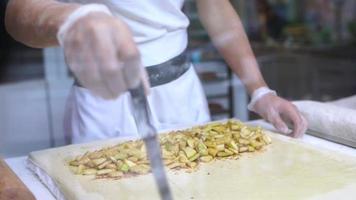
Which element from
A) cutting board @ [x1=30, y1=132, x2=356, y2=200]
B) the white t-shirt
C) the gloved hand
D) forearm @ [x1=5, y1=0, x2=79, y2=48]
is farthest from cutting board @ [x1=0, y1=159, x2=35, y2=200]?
the gloved hand

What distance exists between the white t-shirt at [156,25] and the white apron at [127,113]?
0.06 m

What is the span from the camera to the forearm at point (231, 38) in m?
1.13

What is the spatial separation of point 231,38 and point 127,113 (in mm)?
374

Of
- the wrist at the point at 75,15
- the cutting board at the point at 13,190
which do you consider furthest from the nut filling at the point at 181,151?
the wrist at the point at 75,15

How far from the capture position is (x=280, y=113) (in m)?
1.00

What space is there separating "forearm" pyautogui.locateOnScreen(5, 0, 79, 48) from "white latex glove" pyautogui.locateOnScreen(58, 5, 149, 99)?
0.06m

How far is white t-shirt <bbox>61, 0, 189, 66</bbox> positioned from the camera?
88 centimetres

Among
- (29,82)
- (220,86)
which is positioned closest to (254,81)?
(220,86)

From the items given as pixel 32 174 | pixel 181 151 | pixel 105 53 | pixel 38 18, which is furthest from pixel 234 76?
pixel 105 53

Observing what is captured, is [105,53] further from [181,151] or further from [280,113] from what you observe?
[280,113]

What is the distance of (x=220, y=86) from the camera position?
1.78m

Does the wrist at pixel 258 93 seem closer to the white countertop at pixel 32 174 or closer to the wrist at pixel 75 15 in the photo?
the white countertop at pixel 32 174

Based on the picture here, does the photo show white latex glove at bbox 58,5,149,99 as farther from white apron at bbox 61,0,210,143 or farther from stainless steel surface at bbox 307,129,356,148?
stainless steel surface at bbox 307,129,356,148

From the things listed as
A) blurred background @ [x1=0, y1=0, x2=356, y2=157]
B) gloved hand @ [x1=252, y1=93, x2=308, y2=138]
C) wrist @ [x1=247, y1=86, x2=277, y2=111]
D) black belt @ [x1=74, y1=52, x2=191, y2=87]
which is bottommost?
blurred background @ [x1=0, y1=0, x2=356, y2=157]
